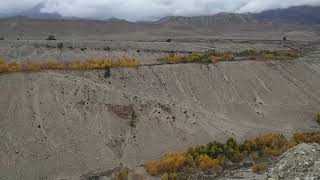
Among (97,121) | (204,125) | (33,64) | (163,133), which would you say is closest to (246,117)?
(204,125)

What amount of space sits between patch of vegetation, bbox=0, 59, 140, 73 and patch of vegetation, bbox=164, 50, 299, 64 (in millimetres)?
4664

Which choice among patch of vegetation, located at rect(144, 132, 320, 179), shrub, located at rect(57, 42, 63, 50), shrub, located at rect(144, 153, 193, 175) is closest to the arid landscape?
shrub, located at rect(57, 42, 63, 50)

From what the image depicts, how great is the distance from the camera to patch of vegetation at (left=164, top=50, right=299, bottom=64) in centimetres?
5384

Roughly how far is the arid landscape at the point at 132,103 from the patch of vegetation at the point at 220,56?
0.50ft

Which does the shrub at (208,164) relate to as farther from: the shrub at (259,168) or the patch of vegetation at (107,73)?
the patch of vegetation at (107,73)

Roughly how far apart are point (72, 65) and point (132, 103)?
7.25 metres

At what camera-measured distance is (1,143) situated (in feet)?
125

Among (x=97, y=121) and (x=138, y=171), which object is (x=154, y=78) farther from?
(x=138, y=171)

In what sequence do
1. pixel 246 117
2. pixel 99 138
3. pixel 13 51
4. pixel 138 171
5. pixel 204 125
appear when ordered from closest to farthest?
pixel 138 171, pixel 99 138, pixel 204 125, pixel 246 117, pixel 13 51

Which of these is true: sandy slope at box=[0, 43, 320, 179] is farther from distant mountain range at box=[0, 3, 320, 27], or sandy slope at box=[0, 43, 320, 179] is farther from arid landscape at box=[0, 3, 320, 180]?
distant mountain range at box=[0, 3, 320, 27]

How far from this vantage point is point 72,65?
48.5 meters

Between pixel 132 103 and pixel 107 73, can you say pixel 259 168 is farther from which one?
pixel 107 73

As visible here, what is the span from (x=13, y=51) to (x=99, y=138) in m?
17.5

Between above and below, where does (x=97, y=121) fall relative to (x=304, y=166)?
below
